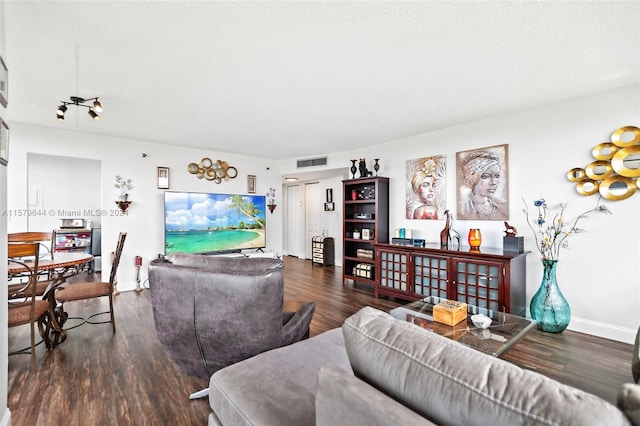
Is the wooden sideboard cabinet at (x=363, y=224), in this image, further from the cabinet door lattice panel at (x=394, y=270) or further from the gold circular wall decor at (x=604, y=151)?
the gold circular wall decor at (x=604, y=151)

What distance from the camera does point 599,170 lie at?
3.05 meters

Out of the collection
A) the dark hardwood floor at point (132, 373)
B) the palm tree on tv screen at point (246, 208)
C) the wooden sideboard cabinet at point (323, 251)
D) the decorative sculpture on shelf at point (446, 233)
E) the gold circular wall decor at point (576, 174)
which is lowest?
the dark hardwood floor at point (132, 373)

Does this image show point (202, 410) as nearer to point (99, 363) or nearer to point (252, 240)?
point (99, 363)

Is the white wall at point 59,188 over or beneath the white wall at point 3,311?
over

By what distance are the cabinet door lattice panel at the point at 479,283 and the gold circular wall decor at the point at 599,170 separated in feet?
4.23

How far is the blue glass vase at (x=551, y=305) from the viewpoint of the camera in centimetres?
307

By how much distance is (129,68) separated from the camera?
254 centimetres

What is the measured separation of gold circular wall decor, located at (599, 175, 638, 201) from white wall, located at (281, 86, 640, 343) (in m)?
0.06

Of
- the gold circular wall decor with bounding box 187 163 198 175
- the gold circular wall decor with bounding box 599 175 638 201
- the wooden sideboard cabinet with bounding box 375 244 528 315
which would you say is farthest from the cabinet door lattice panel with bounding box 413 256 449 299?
the gold circular wall decor with bounding box 187 163 198 175

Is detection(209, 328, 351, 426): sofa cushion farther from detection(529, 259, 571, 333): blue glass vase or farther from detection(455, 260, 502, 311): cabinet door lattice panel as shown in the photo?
detection(529, 259, 571, 333): blue glass vase

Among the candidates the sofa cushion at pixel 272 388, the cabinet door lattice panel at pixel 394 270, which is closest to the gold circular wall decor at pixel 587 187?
the cabinet door lattice panel at pixel 394 270

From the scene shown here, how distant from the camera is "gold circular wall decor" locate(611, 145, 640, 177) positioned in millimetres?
2846

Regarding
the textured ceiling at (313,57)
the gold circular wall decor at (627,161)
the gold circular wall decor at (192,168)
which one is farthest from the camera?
the gold circular wall decor at (192,168)

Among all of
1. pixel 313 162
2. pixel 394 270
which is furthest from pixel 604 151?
pixel 313 162
